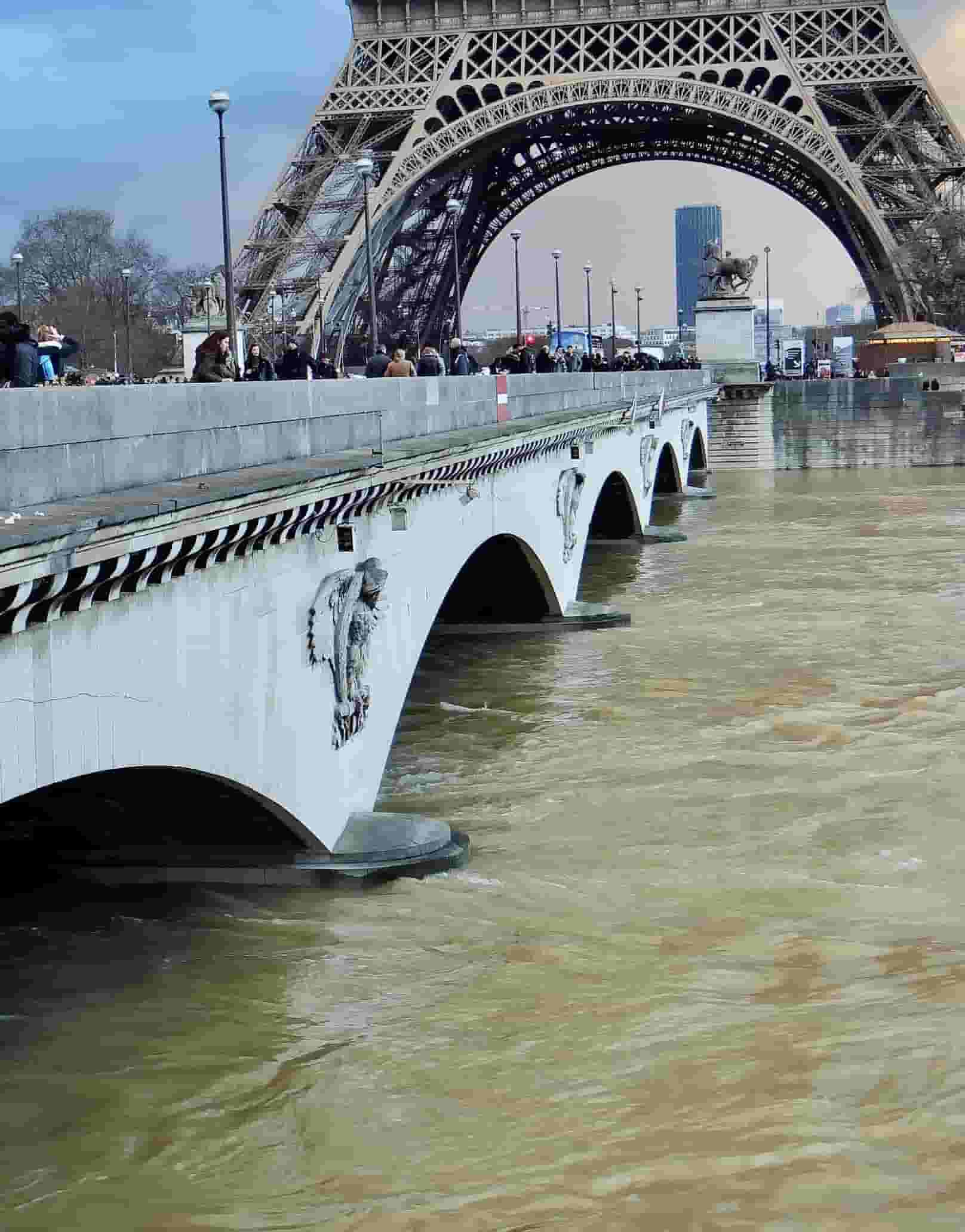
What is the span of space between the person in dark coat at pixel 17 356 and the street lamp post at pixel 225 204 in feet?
31.0

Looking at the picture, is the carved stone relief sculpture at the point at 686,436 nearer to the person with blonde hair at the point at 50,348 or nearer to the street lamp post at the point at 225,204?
the street lamp post at the point at 225,204

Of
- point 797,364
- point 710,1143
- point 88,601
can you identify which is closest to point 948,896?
point 710,1143

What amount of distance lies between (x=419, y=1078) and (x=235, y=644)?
2.60m

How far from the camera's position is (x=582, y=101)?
191 feet

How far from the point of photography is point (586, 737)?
59.8 feet

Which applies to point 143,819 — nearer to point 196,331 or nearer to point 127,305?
point 196,331

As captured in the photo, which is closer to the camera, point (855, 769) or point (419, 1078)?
point (419, 1078)

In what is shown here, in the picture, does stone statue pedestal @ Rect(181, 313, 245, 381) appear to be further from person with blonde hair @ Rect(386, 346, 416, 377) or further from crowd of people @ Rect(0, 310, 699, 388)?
person with blonde hair @ Rect(386, 346, 416, 377)

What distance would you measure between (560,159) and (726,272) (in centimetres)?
1471

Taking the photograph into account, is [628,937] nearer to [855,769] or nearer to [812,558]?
[855,769]

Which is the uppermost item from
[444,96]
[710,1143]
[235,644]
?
[444,96]

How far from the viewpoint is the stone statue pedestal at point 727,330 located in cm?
6062

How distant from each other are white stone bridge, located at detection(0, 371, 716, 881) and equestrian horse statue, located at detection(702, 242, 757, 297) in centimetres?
4302

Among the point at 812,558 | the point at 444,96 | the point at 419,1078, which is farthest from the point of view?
the point at 444,96
